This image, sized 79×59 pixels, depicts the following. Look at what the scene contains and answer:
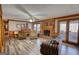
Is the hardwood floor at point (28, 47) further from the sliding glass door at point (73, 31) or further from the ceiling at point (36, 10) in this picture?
the ceiling at point (36, 10)

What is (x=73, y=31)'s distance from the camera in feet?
7.43

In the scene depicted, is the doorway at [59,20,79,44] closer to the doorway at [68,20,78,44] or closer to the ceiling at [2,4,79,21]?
the doorway at [68,20,78,44]

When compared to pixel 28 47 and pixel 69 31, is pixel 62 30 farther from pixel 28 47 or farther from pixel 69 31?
pixel 28 47

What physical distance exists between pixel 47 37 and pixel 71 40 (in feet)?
1.53

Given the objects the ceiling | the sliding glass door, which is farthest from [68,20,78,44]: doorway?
the ceiling

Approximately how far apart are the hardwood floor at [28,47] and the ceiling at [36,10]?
1.52 feet

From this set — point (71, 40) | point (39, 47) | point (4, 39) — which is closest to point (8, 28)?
point (4, 39)

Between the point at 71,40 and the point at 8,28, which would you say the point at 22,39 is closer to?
the point at 8,28

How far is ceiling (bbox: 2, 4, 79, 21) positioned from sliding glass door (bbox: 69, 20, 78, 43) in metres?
0.23

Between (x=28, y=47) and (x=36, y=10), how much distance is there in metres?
0.74

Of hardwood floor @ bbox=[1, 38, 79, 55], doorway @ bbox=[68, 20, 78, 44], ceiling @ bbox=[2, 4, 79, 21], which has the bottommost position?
hardwood floor @ bbox=[1, 38, 79, 55]

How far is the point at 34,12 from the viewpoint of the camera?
2.28 meters

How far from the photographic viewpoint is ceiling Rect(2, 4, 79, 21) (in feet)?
7.36

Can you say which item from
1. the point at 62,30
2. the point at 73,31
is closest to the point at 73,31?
the point at 73,31
